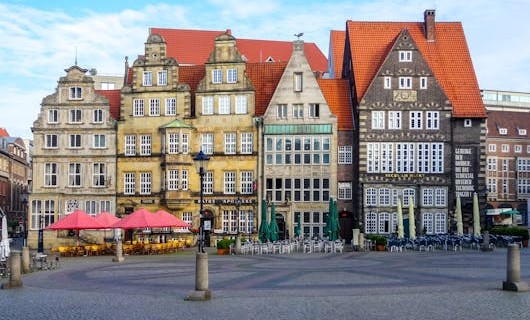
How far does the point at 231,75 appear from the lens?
58406mm

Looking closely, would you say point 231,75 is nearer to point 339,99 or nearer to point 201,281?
point 339,99

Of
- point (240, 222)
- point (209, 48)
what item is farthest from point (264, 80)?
point (209, 48)

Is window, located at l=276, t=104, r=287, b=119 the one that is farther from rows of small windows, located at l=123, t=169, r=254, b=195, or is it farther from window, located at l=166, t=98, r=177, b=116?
window, located at l=166, t=98, r=177, b=116

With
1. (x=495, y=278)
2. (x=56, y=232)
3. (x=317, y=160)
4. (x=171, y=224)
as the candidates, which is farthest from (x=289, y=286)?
(x=56, y=232)

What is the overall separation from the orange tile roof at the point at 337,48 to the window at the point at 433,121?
13833 millimetres

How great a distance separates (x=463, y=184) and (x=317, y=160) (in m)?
11.2

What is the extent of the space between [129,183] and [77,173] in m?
4.30

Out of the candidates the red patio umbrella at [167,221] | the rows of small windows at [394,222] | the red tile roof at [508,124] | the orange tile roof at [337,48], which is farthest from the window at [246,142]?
the red tile roof at [508,124]

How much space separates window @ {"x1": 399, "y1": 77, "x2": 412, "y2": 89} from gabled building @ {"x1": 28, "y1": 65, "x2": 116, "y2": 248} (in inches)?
894

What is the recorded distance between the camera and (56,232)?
58656 mm

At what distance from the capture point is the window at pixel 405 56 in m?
57.8

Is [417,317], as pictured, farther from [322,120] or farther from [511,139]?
[511,139]

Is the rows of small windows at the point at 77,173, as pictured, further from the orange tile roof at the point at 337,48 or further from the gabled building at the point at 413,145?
the orange tile roof at the point at 337,48

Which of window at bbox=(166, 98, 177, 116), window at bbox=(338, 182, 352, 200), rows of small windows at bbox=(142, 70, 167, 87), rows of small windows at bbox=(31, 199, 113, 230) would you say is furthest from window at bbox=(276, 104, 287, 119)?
rows of small windows at bbox=(31, 199, 113, 230)
